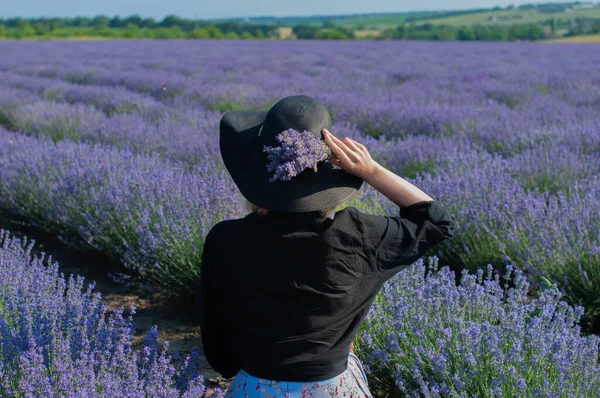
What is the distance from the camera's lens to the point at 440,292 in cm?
205

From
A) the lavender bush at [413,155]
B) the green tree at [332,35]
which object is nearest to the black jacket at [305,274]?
the lavender bush at [413,155]

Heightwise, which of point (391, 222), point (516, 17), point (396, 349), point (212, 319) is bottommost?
point (396, 349)

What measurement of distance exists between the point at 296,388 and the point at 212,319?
0.30 meters

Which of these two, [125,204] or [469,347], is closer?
[469,347]

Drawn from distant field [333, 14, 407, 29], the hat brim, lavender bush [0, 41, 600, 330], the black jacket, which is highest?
distant field [333, 14, 407, 29]

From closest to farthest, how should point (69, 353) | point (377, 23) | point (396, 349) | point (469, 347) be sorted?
1. point (69, 353)
2. point (469, 347)
3. point (396, 349)
4. point (377, 23)

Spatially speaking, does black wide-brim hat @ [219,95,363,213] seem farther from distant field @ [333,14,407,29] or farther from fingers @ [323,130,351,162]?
distant field @ [333,14,407,29]

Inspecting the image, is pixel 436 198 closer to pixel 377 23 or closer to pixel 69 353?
pixel 69 353

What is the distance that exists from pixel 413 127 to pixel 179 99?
10.5 feet

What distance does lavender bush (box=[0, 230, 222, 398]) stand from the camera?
150 cm

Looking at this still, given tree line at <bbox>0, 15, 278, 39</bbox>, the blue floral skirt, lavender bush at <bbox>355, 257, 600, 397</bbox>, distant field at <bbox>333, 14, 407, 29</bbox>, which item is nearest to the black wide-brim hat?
the blue floral skirt

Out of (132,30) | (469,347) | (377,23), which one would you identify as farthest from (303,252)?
(377,23)

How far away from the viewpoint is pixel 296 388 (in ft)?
4.80

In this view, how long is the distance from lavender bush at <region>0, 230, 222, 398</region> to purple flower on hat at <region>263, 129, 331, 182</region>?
597 millimetres
